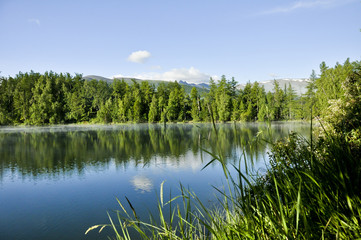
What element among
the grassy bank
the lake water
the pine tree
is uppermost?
the pine tree

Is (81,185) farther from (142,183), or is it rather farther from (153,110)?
(153,110)

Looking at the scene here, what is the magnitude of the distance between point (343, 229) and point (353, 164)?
49cm

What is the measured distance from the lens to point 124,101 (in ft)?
233

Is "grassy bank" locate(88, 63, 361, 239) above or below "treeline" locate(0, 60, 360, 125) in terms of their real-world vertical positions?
below

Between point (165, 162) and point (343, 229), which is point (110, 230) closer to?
point (343, 229)

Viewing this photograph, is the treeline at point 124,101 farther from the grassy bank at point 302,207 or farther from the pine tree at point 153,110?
the grassy bank at point 302,207

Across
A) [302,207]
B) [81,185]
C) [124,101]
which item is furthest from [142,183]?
[124,101]

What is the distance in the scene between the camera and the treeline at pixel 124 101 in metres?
67.8

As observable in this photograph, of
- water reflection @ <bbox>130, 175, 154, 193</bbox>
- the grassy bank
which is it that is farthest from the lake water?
the grassy bank

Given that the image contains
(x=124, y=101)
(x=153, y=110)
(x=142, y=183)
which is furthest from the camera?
(x=124, y=101)

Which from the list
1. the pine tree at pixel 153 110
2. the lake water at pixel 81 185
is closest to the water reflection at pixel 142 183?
the lake water at pixel 81 185

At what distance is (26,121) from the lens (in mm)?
73188

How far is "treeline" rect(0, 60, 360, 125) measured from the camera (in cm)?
6775

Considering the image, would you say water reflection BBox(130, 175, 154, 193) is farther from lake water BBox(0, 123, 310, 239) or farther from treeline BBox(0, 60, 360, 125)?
treeline BBox(0, 60, 360, 125)
